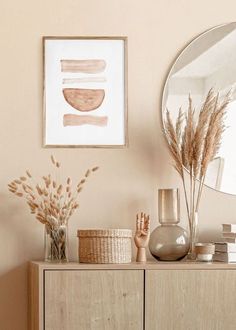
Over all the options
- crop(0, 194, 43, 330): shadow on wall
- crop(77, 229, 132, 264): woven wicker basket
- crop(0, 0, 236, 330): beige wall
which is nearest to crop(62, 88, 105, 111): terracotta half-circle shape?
crop(0, 0, 236, 330): beige wall

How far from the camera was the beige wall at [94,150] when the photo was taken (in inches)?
149

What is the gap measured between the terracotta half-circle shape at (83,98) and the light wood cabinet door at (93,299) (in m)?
0.89

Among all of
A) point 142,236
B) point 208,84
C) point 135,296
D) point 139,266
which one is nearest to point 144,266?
point 139,266

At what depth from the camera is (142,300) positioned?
338cm

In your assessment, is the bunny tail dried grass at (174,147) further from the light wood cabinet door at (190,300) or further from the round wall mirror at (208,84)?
the light wood cabinet door at (190,300)

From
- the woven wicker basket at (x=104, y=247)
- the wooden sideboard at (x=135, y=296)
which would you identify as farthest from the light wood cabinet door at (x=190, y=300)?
the woven wicker basket at (x=104, y=247)

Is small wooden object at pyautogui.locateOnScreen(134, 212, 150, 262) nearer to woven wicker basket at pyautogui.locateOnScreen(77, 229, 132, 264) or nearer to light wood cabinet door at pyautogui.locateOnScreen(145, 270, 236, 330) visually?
woven wicker basket at pyautogui.locateOnScreen(77, 229, 132, 264)

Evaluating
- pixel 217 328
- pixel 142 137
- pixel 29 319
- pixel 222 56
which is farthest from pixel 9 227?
pixel 222 56

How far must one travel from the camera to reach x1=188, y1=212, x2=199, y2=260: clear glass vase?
3682 mm

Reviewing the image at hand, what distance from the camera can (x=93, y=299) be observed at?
3354 mm

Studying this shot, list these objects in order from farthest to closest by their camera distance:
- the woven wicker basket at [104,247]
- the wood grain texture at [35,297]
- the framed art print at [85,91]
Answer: the framed art print at [85,91], the woven wicker basket at [104,247], the wood grain texture at [35,297]

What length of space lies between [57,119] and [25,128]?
16cm

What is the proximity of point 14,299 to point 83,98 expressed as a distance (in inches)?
40.2

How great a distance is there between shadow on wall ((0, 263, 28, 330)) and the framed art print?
0.65 metres
